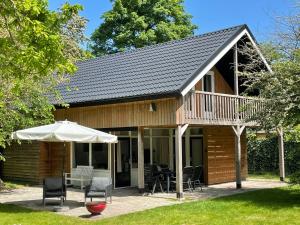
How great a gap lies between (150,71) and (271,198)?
6498 millimetres

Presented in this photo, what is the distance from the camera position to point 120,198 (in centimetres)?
1491

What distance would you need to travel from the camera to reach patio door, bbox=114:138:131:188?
17922mm

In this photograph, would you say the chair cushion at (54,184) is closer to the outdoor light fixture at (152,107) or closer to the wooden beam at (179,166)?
the wooden beam at (179,166)

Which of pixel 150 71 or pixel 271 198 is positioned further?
pixel 150 71

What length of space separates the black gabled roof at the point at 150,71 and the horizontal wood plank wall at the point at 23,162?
112 inches

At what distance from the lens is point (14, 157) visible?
2109 cm

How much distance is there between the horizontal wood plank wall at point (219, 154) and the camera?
1909 cm

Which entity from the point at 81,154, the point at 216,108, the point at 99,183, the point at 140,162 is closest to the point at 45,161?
the point at 81,154

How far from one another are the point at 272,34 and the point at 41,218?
9514mm

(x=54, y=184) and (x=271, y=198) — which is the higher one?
(x=54, y=184)

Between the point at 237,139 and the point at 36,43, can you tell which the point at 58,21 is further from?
the point at 237,139

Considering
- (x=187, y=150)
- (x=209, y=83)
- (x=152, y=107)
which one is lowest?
(x=187, y=150)

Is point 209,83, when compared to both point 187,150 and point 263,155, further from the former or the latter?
point 263,155

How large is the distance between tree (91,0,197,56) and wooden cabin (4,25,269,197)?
15274 millimetres
